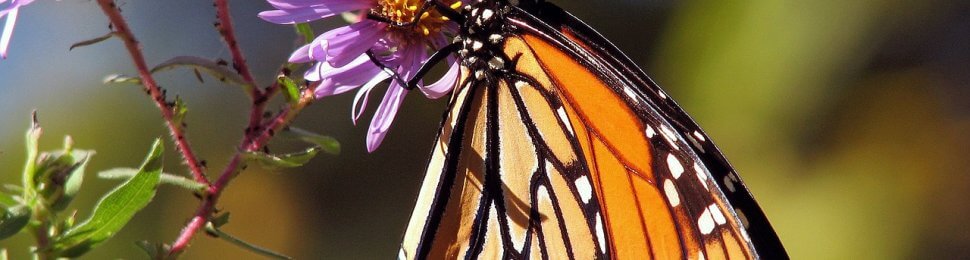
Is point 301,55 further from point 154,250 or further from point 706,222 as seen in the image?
point 706,222

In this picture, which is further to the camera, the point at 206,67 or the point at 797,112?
the point at 797,112

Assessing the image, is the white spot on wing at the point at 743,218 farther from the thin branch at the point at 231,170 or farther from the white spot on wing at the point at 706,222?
the thin branch at the point at 231,170

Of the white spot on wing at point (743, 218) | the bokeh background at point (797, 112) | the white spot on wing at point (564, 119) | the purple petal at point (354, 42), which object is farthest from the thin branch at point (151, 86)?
the bokeh background at point (797, 112)

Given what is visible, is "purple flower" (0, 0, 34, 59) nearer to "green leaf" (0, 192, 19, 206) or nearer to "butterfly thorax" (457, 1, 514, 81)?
"green leaf" (0, 192, 19, 206)

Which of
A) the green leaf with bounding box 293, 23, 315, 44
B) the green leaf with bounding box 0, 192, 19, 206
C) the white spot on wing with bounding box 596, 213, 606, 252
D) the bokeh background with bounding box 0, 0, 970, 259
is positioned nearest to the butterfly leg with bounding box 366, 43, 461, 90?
Result: the green leaf with bounding box 293, 23, 315, 44

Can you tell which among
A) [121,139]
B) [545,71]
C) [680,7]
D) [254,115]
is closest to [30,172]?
[254,115]

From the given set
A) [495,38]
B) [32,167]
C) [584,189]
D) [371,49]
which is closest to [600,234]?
[584,189]
